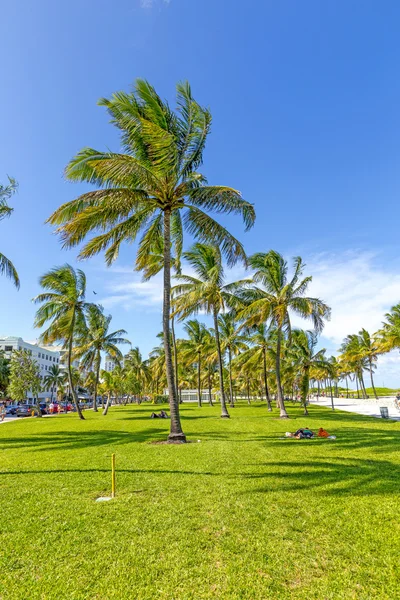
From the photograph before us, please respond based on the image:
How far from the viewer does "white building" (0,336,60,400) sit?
7300 cm

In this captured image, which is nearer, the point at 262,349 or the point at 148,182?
the point at 148,182

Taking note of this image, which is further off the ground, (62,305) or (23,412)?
(62,305)

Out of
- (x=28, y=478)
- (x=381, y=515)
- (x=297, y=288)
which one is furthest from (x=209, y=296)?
(x=381, y=515)

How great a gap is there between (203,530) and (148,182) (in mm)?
10066

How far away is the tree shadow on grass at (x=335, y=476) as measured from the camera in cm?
624

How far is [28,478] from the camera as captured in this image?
25.0 feet

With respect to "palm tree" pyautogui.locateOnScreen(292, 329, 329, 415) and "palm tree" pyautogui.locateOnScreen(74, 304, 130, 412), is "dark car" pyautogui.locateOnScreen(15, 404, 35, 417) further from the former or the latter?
"palm tree" pyautogui.locateOnScreen(292, 329, 329, 415)

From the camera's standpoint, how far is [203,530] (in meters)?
4.58

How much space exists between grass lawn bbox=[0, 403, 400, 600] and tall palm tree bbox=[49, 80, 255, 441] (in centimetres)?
505

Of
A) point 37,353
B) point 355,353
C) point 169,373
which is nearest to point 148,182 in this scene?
point 169,373

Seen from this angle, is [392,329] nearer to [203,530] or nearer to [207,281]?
[207,281]

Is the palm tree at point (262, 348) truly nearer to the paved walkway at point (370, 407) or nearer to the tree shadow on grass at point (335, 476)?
the paved walkway at point (370, 407)

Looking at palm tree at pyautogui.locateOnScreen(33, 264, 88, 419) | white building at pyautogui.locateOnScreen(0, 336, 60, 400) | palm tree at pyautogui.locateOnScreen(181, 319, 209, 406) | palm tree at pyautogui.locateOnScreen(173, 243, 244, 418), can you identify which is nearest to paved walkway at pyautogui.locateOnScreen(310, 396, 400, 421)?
palm tree at pyautogui.locateOnScreen(173, 243, 244, 418)

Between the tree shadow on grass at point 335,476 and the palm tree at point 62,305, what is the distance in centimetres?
2192
